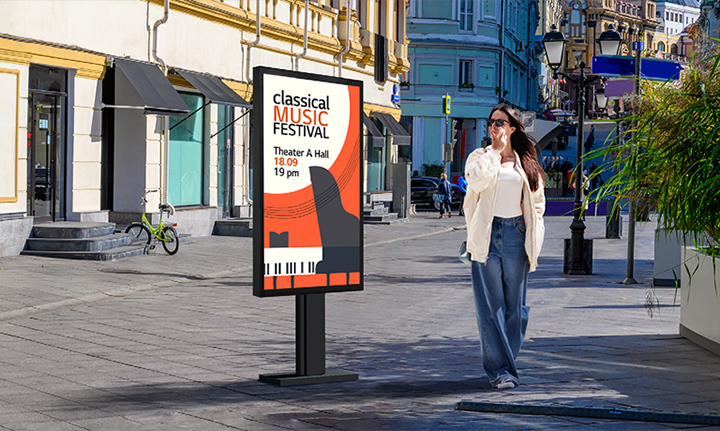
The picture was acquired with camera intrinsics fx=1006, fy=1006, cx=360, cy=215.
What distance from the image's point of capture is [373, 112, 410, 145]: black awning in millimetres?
34844

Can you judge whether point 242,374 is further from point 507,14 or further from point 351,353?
point 507,14

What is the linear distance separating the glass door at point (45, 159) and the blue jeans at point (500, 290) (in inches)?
489

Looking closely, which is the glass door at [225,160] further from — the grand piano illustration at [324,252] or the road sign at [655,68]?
the grand piano illustration at [324,252]

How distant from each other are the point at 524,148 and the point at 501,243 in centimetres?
72

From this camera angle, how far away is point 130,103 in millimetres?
19516

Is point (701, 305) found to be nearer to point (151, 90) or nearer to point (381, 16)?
point (151, 90)

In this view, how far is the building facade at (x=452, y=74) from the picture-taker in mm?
51562

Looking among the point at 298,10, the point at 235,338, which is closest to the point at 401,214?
the point at 298,10

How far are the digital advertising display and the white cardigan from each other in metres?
0.92

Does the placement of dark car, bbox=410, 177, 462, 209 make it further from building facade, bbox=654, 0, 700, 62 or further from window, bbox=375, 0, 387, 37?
building facade, bbox=654, 0, 700, 62

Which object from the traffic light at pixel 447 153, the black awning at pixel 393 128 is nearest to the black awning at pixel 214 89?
the black awning at pixel 393 128

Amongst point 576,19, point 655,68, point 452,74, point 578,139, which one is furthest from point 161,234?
point 576,19

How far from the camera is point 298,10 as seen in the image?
2731cm

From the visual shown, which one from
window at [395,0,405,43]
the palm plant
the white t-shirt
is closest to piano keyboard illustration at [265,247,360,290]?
the white t-shirt
